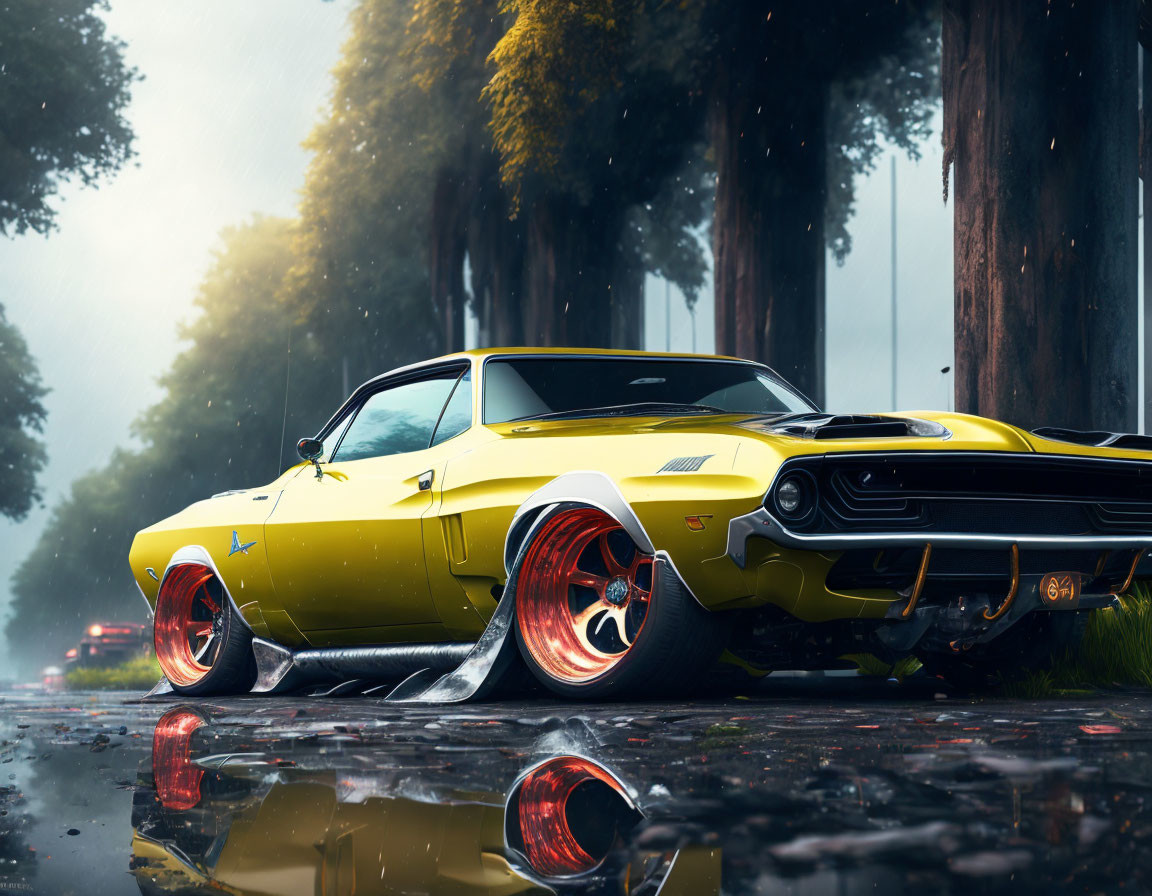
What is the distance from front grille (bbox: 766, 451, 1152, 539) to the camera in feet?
16.2

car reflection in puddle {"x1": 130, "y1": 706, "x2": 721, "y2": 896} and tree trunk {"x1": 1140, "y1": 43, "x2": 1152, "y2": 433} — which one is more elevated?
tree trunk {"x1": 1140, "y1": 43, "x2": 1152, "y2": 433}

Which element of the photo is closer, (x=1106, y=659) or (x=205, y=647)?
(x=1106, y=659)

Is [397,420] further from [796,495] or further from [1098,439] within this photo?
[1098,439]

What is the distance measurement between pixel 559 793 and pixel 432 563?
3.05m

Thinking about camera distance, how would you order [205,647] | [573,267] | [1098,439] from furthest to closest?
[573,267], [205,647], [1098,439]

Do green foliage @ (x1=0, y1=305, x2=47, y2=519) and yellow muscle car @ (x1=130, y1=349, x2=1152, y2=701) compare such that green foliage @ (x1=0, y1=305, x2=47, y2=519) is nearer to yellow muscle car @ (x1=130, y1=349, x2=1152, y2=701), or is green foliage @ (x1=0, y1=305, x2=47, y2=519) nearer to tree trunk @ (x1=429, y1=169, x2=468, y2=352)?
tree trunk @ (x1=429, y1=169, x2=468, y2=352)

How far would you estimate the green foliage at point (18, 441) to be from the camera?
1288 inches

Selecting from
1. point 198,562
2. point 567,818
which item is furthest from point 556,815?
point 198,562

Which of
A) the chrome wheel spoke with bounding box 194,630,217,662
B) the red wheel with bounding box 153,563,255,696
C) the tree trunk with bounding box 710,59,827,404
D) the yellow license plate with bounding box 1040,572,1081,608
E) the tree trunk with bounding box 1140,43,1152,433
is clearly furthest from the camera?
the tree trunk with bounding box 1140,43,1152,433

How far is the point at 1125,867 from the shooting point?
231 centimetres

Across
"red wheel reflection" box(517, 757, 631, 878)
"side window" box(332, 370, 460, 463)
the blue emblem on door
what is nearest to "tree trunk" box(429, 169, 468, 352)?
"side window" box(332, 370, 460, 463)

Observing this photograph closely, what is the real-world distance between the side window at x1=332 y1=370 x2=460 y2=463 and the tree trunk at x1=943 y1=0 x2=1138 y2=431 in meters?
3.63

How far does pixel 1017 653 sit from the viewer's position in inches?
251

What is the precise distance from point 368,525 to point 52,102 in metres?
20.6
